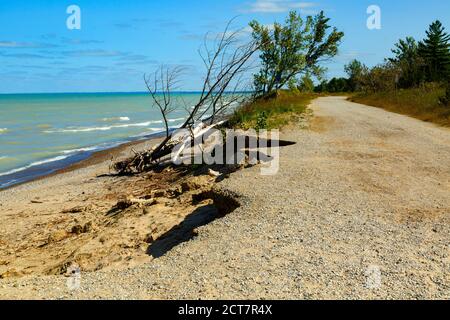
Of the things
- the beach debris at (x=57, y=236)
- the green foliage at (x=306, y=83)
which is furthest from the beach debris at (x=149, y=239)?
the green foliage at (x=306, y=83)

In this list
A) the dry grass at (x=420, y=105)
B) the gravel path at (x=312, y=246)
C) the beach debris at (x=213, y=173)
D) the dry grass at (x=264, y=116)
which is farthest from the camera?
the dry grass at (x=420, y=105)

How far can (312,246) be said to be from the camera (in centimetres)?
533

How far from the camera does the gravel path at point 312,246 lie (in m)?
4.47

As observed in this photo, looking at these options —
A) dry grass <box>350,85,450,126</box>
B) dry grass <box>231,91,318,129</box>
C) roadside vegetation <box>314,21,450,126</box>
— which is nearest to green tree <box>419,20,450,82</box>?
roadside vegetation <box>314,21,450,126</box>

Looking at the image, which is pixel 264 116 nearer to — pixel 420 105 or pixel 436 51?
pixel 420 105

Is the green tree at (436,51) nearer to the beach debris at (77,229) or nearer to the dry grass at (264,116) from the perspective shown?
the dry grass at (264,116)

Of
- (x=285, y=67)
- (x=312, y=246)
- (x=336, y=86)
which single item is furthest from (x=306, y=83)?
(x=336, y=86)

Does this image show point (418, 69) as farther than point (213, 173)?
Yes

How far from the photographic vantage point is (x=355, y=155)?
403 inches

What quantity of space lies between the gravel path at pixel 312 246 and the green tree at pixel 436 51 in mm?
32005

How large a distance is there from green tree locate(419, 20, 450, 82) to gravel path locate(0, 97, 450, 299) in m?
32.0

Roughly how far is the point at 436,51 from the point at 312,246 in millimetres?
39322
